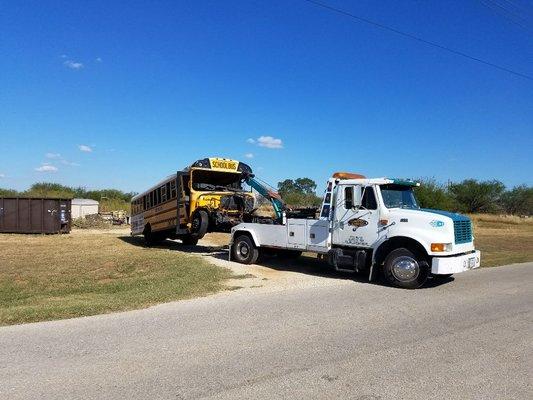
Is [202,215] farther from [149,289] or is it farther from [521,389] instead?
[521,389]

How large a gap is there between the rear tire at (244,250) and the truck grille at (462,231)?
5925 millimetres

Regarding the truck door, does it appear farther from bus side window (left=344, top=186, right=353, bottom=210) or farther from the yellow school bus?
the yellow school bus

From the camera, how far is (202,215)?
53.8 feet

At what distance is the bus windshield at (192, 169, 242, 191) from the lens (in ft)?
56.6

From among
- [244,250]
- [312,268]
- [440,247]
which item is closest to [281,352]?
[440,247]

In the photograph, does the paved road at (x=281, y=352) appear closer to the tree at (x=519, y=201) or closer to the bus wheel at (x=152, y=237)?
the bus wheel at (x=152, y=237)

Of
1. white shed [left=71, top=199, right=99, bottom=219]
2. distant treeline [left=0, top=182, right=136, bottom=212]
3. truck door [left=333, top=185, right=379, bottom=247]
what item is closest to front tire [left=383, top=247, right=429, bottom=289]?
truck door [left=333, top=185, right=379, bottom=247]

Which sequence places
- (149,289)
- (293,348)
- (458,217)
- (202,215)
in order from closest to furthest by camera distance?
(293,348), (149,289), (458,217), (202,215)

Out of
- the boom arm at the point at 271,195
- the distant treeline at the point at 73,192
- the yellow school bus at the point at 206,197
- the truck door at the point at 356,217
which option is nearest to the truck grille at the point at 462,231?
the truck door at the point at 356,217

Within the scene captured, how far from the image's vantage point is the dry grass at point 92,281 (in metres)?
8.19

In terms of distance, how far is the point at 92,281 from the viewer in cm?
1191

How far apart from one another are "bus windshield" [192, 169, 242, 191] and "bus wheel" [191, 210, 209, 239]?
1.12 meters

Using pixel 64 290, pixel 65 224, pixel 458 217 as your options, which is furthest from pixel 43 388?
pixel 65 224

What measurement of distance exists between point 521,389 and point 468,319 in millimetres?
2911
